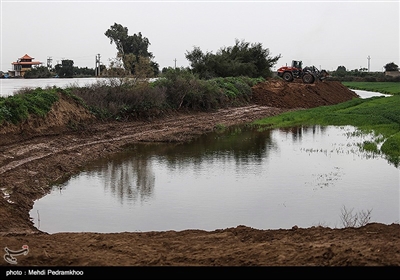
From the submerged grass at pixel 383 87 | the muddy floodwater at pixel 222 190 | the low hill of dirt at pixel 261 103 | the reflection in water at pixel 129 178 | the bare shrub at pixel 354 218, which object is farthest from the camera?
the submerged grass at pixel 383 87

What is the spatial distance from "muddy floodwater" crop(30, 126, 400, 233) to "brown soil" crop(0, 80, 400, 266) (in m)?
0.67

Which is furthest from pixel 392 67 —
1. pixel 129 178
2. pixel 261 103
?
pixel 129 178

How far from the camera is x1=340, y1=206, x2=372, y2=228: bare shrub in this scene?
10742 millimetres

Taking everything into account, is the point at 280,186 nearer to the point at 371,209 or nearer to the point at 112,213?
the point at 371,209

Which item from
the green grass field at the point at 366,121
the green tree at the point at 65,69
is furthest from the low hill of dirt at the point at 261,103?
the green tree at the point at 65,69

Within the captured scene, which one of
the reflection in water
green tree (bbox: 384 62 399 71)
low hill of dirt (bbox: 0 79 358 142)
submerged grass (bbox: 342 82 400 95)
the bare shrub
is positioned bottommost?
the bare shrub

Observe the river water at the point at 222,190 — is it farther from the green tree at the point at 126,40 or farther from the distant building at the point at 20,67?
the distant building at the point at 20,67

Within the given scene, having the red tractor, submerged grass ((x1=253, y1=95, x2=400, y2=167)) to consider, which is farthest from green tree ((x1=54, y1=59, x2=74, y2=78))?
submerged grass ((x1=253, y1=95, x2=400, y2=167))

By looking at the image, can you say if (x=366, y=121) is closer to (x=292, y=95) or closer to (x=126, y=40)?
(x=292, y=95)

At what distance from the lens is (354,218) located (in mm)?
11289

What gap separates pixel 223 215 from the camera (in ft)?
38.2

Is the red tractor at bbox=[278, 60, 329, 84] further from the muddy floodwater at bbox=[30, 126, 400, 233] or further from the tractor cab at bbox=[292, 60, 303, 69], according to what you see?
the muddy floodwater at bbox=[30, 126, 400, 233]

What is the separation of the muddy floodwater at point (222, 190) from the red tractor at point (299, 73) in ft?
104

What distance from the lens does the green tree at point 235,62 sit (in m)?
52.8
